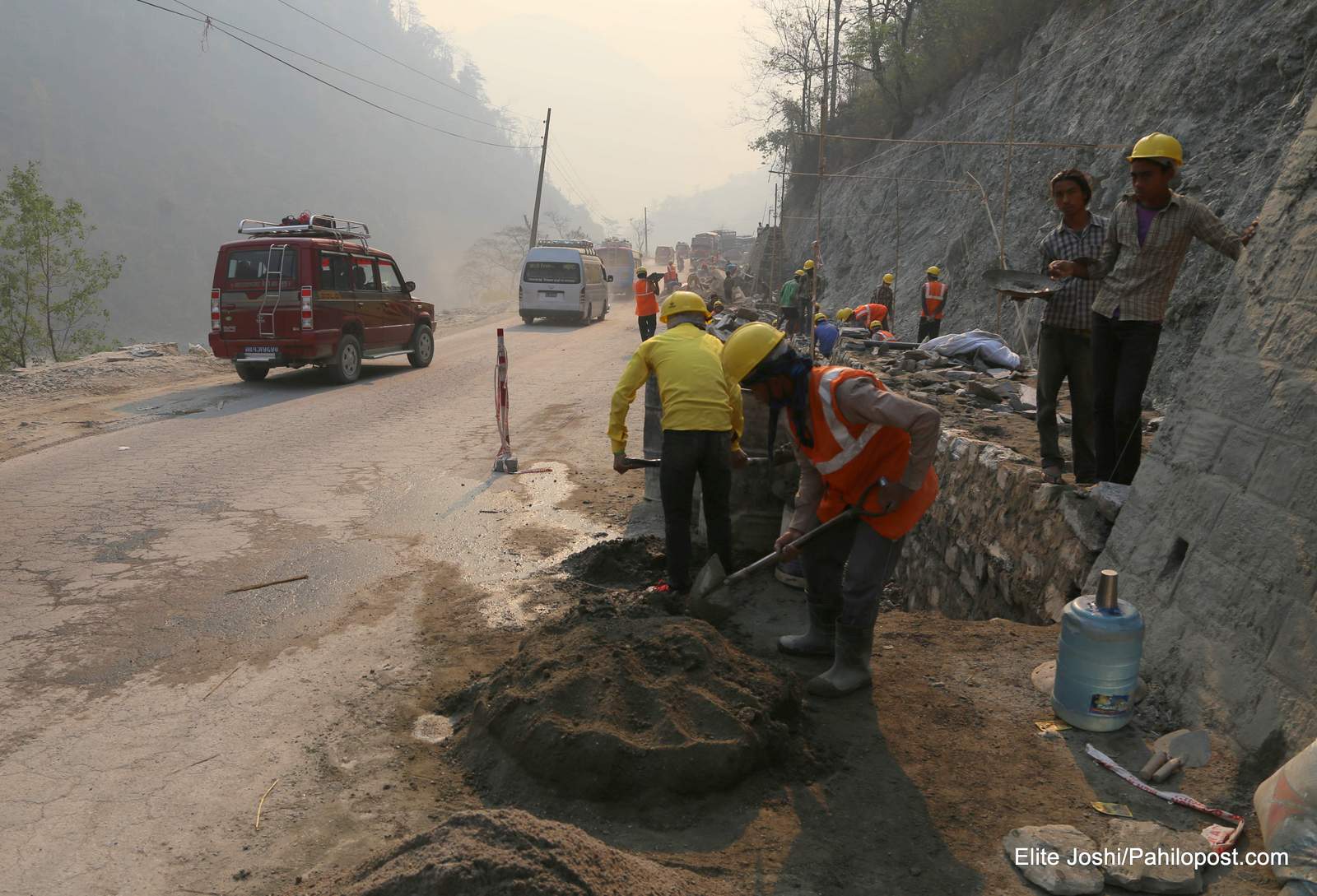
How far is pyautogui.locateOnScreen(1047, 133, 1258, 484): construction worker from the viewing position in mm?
4195

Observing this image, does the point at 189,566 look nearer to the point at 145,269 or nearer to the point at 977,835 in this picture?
the point at 977,835

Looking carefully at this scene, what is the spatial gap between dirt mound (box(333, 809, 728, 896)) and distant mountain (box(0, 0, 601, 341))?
7461 cm

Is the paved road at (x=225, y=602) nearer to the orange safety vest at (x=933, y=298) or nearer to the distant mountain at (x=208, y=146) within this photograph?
the orange safety vest at (x=933, y=298)

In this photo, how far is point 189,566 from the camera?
540 cm

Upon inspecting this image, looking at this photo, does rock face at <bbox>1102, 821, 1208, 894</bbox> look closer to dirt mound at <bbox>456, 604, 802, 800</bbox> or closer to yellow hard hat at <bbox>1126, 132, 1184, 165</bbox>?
dirt mound at <bbox>456, 604, 802, 800</bbox>

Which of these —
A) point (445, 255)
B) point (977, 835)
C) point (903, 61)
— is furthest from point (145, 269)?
point (977, 835)

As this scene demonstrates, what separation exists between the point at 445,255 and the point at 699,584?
4415 inches

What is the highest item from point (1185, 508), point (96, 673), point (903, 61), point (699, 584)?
point (903, 61)

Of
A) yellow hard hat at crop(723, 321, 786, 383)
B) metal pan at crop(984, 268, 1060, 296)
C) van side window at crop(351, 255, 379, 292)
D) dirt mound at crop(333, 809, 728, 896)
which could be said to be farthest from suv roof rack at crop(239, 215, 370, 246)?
dirt mound at crop(333, 809, 728, 896)

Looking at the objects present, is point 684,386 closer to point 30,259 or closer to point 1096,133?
point 1096,133

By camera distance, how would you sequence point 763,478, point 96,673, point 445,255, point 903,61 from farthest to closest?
point 445,255, point 903,61, point 763,478, point 96,673

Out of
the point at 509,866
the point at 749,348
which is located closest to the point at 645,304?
the point at 749,348

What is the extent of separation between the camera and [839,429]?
3.50 metres

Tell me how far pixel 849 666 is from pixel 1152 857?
1418 mm
